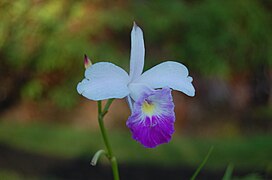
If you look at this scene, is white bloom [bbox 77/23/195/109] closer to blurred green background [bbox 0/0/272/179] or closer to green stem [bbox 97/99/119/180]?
green stem [bbox 97/99/119/180]

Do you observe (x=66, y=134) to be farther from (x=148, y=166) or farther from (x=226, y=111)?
(x=226, y=111)

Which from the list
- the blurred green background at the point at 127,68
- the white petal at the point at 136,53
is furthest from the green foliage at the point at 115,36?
the white petal at the point at 136,53

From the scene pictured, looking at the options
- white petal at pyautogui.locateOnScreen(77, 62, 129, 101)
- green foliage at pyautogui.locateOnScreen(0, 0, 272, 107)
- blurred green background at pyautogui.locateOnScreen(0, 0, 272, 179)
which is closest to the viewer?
white petal at pyautogui.locateOnScreen(77, 62, 129, 101)

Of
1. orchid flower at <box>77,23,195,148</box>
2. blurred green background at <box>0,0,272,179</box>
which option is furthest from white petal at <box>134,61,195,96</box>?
blurred green background at <box>0,0,272,179</box>

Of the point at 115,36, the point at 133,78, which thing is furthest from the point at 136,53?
the point at 115,36

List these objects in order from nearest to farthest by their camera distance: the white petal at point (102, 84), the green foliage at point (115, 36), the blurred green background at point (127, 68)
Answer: the white petal at point (102, 84)
the blurred green background at point (127, 68)
the green foliage at point (115, 36)

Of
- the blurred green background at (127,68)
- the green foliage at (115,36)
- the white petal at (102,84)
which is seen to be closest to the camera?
the white petal at (102,84)

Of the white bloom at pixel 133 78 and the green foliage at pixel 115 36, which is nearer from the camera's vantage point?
the white bloom at pixel 133 78

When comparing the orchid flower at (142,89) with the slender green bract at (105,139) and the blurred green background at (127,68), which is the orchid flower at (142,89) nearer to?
the slender green bract at (105,139)

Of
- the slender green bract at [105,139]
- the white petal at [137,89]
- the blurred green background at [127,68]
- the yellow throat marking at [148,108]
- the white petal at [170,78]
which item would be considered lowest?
the slender green bract at [105,139]
